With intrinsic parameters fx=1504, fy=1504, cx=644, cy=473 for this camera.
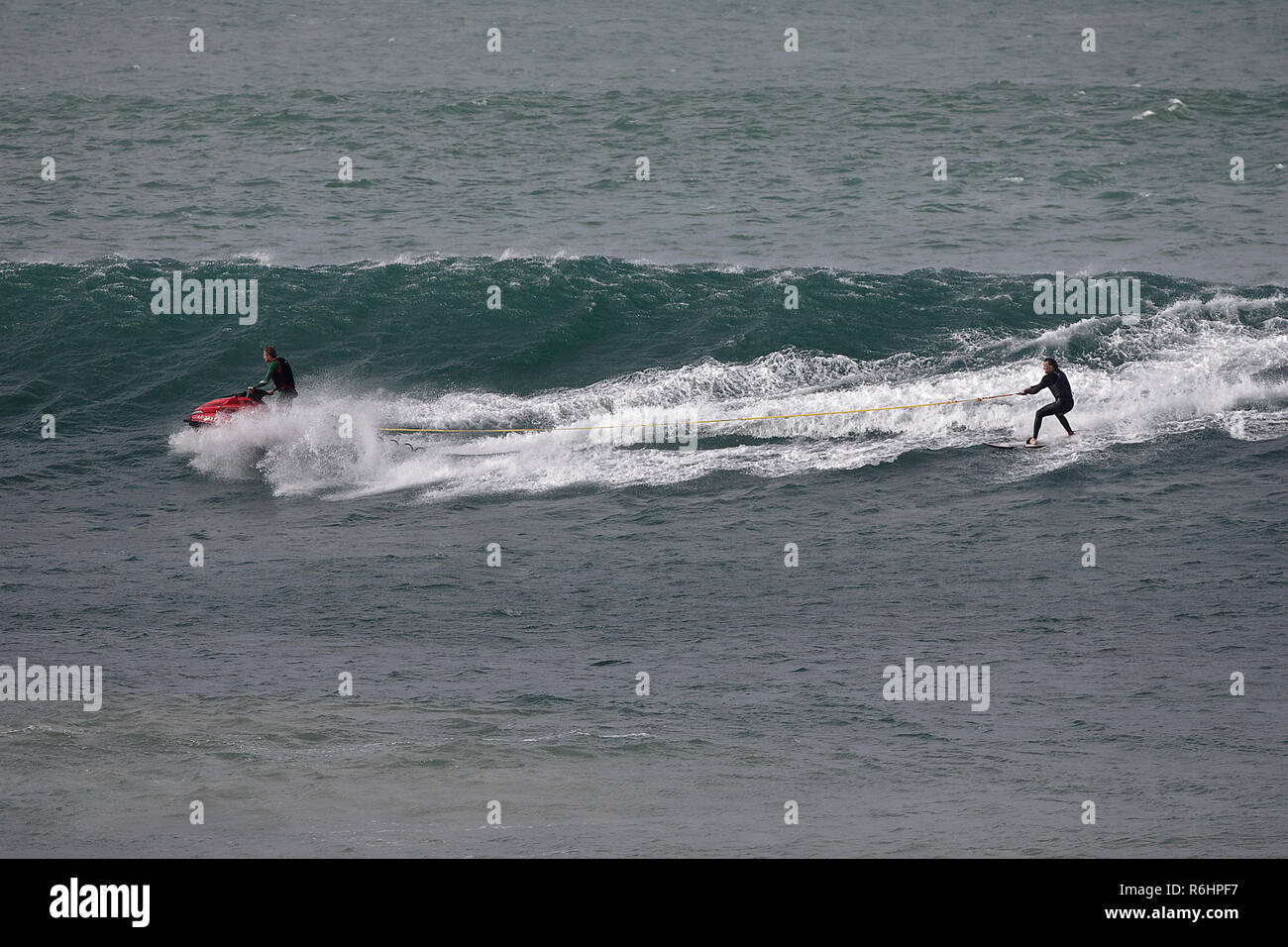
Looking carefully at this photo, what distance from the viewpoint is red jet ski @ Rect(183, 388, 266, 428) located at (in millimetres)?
23391

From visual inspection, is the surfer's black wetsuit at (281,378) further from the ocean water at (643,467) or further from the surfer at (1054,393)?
the surfer at (1054,393)

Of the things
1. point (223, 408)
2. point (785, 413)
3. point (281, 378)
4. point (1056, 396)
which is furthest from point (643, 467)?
point (223, 408)

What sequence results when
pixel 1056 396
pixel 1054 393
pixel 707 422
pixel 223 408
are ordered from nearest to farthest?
pixel 1056 396 → pixel 1054 393 → pixel 223 408 → pixel 707 422

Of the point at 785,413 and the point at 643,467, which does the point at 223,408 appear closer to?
the point at 643,467

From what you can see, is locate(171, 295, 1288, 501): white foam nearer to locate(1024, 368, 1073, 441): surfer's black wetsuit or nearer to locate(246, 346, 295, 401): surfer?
locate(246, 346, 295, 401): surfer

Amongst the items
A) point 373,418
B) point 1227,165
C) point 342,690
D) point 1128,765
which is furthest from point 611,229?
point 1128,765

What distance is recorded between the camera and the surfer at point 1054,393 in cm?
2266

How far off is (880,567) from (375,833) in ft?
27.9

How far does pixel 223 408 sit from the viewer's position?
23.5 metres

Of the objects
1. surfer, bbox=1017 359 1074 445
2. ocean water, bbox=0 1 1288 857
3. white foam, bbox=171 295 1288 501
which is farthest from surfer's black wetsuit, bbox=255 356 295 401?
surfer, bbox=1017 359 1074 445

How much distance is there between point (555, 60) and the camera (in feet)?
165

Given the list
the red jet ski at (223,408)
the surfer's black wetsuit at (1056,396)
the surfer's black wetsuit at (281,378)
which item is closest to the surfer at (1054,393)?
the surfer's black wetsuit at (1056,396)

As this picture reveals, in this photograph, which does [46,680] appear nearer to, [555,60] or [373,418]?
[373,418]

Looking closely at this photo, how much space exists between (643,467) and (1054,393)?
6374 millimetres
